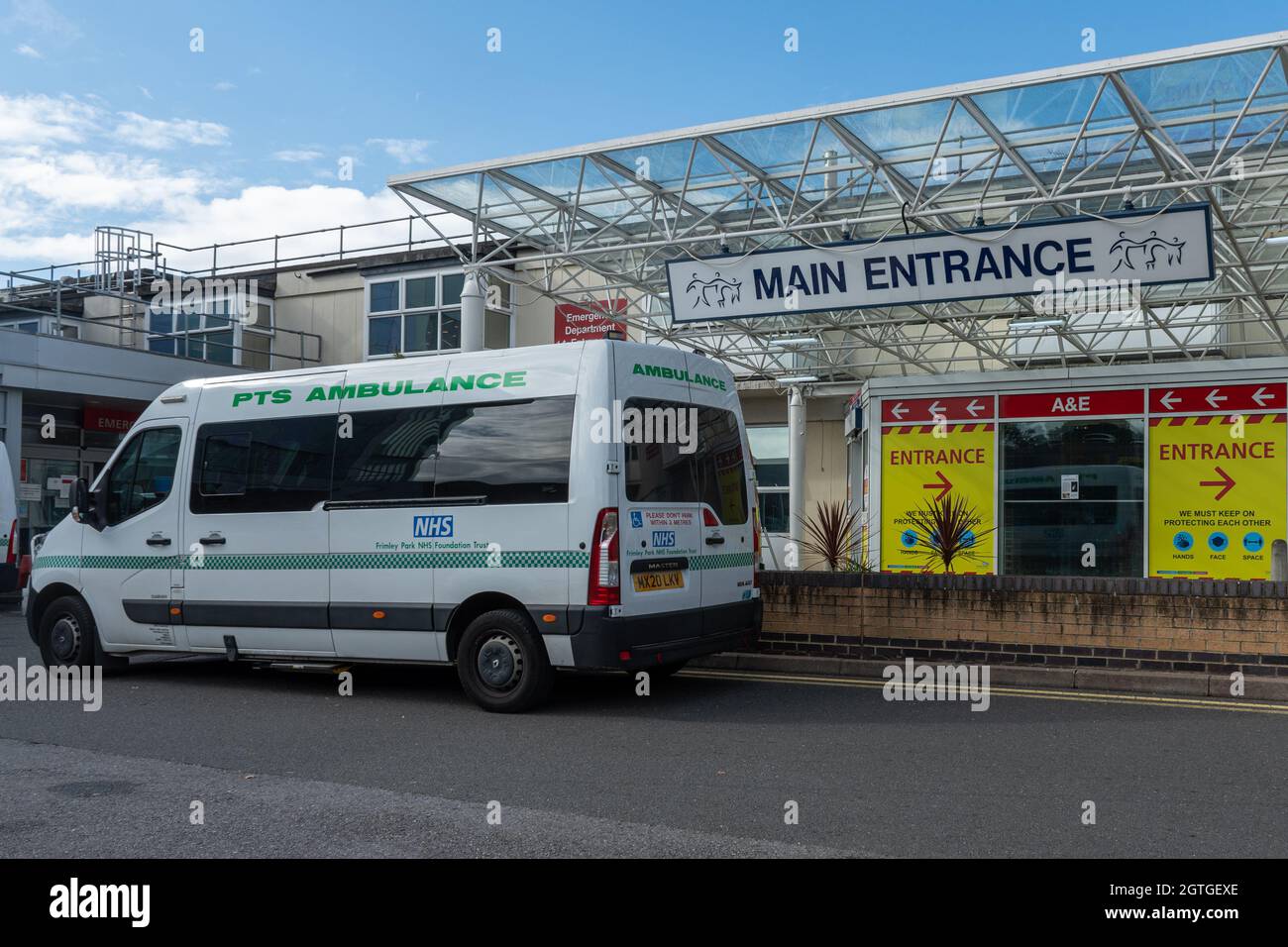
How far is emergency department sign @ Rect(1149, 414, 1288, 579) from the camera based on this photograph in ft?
46.7

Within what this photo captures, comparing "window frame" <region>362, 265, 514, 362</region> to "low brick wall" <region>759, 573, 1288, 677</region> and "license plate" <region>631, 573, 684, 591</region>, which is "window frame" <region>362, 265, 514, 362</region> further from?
"license plate" <region>631, 573, 684, 591</region>

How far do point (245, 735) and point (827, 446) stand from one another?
59.5 ft

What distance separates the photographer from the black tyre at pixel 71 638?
10.5 metres

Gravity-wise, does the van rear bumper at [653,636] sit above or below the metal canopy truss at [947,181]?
below

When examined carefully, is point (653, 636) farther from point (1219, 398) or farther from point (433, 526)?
point (1219, 398)

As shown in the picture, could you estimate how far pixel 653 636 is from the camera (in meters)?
8.54

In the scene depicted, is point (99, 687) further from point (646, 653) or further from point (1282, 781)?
point (1282, 781)

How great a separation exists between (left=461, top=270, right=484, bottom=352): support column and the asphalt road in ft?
23.2

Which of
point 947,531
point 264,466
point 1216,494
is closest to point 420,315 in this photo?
point 947,531

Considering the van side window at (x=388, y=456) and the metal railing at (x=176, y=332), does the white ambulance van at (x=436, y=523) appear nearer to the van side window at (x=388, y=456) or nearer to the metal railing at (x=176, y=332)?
the van side window at (x=388, y=456)

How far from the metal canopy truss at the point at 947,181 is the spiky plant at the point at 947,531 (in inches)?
118

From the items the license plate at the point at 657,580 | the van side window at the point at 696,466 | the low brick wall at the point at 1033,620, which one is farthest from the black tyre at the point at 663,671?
the license plate at the point at 657,580

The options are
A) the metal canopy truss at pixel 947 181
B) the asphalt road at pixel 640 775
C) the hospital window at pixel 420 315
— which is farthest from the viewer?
the hospital window at pixel 420 315
